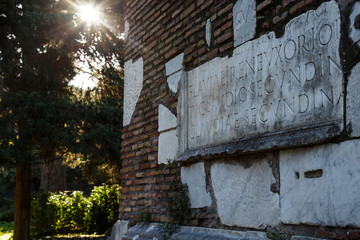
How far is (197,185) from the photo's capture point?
3.23 m

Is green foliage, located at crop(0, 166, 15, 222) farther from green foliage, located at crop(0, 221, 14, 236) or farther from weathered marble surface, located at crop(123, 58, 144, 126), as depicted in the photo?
weathered marble surface, located at crop(123, 58, 144, 126)

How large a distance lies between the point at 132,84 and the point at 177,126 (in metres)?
1.27

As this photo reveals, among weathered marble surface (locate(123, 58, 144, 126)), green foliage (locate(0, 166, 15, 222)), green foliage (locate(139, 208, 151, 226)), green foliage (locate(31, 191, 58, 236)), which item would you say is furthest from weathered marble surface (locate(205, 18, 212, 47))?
green foliage (locate(0, 166, 15, 222))

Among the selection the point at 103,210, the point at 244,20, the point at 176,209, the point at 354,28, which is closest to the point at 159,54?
the point at 244,20

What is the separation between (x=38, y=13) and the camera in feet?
31.0

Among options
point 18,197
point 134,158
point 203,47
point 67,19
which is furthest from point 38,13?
point 203,47

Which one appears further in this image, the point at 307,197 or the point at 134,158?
the point at 134,158

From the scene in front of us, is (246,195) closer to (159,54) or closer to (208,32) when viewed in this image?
(208,32)

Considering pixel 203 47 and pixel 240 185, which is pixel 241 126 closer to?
pixel 240 185

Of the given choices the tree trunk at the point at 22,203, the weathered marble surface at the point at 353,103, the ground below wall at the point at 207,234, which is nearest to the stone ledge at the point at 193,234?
the ground below wall at the point at 207,234

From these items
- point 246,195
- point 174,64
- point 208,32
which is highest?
point 208,32

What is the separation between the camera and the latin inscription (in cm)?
225

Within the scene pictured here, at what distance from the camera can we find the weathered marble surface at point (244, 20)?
2846 mm

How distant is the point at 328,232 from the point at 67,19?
8.86 metres
